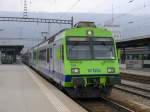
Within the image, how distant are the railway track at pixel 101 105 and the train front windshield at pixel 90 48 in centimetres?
172

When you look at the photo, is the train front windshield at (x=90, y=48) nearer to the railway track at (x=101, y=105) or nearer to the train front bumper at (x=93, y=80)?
the train front bumper at (x=93, y=80)

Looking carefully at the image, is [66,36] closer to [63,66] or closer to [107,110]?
[63,66]

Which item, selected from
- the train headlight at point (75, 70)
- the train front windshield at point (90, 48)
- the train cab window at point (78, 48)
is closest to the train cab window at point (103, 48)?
the train front windshield at point (90, 48)

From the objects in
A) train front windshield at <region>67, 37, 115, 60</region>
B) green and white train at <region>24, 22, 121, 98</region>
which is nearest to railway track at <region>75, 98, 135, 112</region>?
green and white train at <region>24, 22, 121, 98</region>

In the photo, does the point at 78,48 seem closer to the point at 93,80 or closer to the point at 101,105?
the point at 93,80

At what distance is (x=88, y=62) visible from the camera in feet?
48.8

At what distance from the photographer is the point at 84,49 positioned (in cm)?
1525

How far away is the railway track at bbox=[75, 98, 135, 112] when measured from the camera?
13.2 m

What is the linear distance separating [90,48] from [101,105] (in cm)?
228

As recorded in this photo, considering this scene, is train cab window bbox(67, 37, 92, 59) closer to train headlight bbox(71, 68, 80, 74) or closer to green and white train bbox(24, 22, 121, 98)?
green and white train bbox(24, 22, 121, 98)

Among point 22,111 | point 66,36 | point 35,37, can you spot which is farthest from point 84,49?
point 35,37

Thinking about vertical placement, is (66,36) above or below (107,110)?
above

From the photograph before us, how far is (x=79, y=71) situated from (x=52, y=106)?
125 inches

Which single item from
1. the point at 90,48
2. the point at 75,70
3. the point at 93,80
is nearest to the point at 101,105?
the point at 93,80
